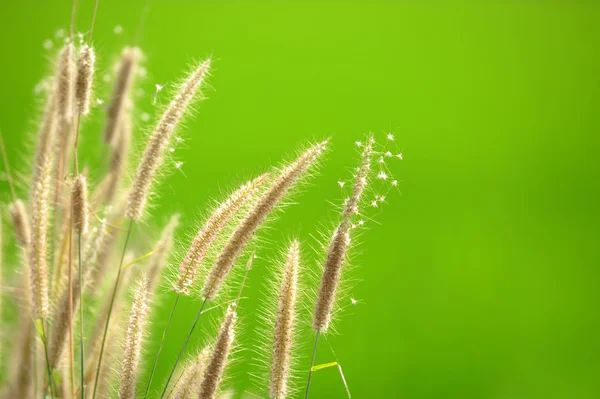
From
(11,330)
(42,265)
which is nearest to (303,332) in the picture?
(42,265)

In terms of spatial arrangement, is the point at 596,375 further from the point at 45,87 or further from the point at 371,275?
the point at 45,87

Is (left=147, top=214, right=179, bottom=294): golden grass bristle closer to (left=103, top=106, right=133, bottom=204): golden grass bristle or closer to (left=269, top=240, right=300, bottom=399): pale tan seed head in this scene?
(left=103, top=106, right=133, bottom=204): golden grass bristle

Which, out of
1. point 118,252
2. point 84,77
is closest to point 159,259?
point 118,252

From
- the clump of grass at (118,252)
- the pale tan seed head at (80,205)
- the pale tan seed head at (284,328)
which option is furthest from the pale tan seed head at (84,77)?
the pale tan seed head at (284,328)

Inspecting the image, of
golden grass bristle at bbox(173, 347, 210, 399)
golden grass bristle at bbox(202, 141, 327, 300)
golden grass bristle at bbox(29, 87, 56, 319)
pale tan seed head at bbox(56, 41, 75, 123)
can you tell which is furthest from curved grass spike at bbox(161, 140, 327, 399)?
pale tan seed head at bbox(56, 41, 75, 123)

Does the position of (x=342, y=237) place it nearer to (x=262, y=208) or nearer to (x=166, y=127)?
(x=262, y=208)

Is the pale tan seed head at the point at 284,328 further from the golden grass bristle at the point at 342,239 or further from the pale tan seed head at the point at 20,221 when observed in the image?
the pale tan seed head at the point at 20,221
